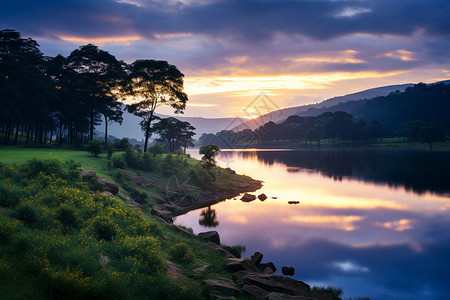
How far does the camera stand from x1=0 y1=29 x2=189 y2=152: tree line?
51969mm

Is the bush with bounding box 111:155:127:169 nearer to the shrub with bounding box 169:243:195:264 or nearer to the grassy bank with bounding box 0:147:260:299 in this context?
the grassy bank with bounding box 0:147:260:299

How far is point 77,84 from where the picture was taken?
185 ft

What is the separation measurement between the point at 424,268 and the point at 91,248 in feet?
79.1

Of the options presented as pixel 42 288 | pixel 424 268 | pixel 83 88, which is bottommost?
pixel 424 268

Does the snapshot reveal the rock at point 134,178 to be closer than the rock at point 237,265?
No

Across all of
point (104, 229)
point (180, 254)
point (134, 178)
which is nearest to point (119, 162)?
point (134, 178)

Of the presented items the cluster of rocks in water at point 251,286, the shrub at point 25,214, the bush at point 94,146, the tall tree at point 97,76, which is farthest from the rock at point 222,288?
the tall tree at point 97,76

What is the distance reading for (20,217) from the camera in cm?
1347

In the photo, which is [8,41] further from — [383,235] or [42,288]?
[383,235]

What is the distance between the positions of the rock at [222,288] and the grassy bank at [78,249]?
55 cm

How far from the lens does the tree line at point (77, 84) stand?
5197 cm

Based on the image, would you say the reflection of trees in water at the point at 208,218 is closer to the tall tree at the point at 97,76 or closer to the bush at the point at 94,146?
the bush at the point at 94,146

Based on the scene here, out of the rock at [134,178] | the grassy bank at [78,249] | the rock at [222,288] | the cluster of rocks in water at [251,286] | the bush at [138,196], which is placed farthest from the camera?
the rock at [134,178]

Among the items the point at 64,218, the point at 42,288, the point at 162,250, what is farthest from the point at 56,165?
the point at 42,288
